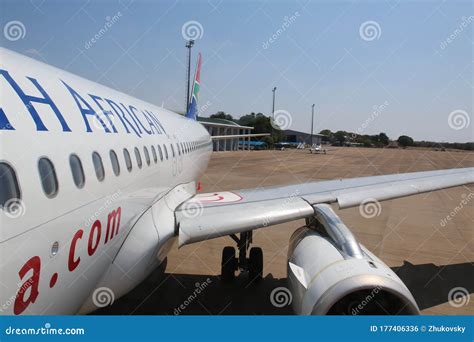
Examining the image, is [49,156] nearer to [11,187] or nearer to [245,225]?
[11,187]

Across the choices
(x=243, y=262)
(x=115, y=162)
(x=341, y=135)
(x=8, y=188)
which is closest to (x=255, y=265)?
Result: (x=243, y=262)

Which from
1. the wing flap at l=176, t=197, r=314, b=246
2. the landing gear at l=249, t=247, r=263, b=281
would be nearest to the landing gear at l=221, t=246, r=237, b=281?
the landing gear at l=249, t=247, r=263, b=281

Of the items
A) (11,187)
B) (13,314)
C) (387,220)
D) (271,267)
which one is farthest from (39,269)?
(387,220)

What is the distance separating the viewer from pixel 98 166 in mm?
4156

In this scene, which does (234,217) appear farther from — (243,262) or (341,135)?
(341,135)

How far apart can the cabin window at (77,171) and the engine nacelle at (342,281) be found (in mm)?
2881

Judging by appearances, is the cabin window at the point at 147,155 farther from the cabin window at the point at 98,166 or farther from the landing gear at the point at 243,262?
the landing gear at the point at 243,262

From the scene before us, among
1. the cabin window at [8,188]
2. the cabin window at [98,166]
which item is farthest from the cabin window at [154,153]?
the cabin window at [8,188]

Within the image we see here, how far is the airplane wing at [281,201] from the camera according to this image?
6.28m

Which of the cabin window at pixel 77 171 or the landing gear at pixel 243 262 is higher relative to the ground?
the cabin window at pixel 77 171

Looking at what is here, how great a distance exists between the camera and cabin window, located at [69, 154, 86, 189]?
358 centimetres

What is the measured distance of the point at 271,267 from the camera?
9.05 meters

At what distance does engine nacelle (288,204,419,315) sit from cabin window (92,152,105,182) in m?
2.74

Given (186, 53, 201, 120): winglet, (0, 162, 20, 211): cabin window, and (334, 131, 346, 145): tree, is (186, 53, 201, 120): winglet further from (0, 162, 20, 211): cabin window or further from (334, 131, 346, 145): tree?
(334, 131, 346, 145): tree
